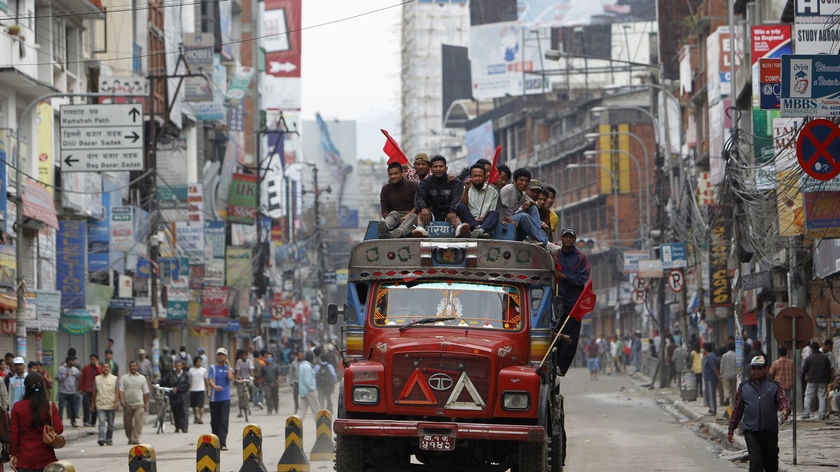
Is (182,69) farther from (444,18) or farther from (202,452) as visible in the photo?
(444,18)

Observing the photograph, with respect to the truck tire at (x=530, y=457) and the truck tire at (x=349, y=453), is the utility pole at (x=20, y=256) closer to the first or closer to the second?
the truck tire at (x=349, y=453)

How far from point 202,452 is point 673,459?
9.63 metres

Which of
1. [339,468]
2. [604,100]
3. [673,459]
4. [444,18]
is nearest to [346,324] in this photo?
[339,468]

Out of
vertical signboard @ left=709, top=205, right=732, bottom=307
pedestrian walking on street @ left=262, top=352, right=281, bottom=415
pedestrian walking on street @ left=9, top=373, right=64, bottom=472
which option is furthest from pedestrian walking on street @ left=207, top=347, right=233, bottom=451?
vertical signboard @ left=709, top=205, right=732, bottom=307

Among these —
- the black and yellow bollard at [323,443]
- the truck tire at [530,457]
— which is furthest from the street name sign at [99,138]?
the truck tire at [530,457]

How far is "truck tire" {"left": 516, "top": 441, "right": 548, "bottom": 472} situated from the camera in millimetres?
15180

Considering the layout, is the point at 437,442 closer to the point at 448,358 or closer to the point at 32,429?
the point at 448,358

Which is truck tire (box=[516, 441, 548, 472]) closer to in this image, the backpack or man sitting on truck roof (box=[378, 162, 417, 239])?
man sitting on truck roof (box=[378, 162, 417, 239])

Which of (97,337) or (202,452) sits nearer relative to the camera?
(202,452)

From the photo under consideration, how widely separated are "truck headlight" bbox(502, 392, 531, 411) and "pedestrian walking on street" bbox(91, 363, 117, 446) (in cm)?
1634

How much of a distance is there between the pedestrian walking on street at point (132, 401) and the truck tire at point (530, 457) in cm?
1618

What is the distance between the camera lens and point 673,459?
2336 cm

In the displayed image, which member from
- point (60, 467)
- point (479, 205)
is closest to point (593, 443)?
point (479, 205)

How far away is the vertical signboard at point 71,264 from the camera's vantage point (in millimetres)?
42062
